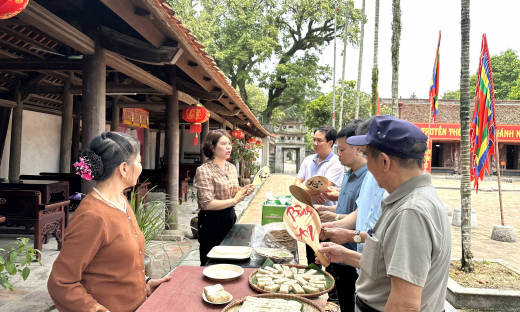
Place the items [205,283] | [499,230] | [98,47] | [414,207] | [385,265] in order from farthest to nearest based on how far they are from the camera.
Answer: [499,230] < [98,47] < [205,283] < [385,265] < [414,207]

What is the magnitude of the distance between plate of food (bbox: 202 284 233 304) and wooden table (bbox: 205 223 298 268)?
1.88 ft

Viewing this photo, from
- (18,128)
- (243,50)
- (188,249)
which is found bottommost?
(188,249)

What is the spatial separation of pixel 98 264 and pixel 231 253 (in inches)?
43.5

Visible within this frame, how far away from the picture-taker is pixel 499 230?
22.9ft

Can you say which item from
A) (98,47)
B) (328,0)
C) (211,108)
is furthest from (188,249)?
(328,0)

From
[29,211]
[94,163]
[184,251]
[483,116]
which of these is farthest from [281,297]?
[483,116]

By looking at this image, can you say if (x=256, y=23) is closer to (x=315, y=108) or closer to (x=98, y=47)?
(x=315, y=108)

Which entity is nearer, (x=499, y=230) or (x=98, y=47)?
(x=98, y=47)

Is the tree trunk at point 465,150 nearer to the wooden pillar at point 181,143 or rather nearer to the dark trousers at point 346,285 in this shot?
the dark trousers at point 346,285

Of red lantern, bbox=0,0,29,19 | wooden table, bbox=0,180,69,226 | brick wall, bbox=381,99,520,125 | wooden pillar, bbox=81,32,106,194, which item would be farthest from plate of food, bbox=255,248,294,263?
brick wall, bbox=381,99,520,125

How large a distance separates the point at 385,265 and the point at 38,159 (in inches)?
380

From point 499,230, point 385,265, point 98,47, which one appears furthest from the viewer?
point 499,230

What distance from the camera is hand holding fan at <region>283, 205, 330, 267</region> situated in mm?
2029

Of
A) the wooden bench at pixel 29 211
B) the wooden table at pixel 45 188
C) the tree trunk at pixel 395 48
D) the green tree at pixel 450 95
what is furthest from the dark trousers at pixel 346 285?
the green tree at pixel 450 95
